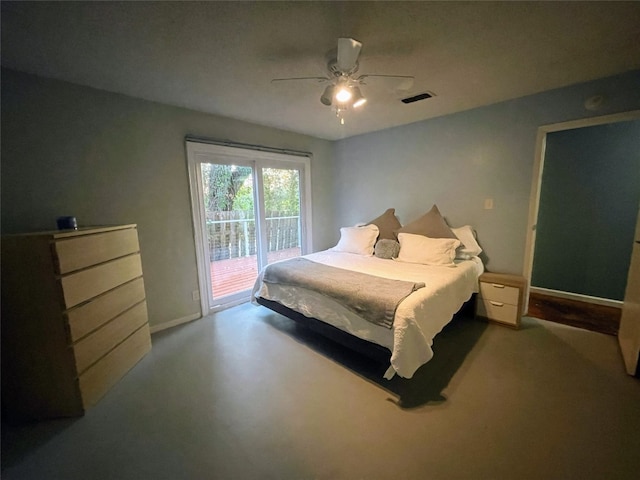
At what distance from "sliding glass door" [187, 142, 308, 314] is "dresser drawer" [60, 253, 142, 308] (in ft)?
2.56

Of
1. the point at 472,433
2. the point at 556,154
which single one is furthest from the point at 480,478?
the point at 556,154

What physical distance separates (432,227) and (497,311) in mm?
1104

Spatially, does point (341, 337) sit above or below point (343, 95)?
below

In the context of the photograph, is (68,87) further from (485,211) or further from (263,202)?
(485,211)

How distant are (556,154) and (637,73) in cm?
139

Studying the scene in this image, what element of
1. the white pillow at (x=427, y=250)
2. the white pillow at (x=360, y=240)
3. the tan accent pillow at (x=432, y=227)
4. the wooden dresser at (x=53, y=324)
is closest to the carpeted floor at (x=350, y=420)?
the wooden dresser at (x=53, y=324)

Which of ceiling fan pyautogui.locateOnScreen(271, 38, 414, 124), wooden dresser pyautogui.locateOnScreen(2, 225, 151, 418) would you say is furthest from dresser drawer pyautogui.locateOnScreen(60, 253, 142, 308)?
ceiling fan pyautogui.locateOnScreen(271, 38, 414, 124)

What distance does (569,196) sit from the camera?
332 cm

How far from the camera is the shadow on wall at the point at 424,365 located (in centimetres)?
178

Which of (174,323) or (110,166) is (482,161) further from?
(174,323)

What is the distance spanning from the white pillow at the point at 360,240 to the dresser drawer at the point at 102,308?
7.66ft

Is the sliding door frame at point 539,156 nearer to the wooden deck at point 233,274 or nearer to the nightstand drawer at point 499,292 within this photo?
the nightstand drawer at point 499,292

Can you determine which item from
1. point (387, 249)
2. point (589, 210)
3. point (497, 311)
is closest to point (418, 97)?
point (387, 249)

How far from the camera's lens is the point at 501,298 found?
8.73ft
